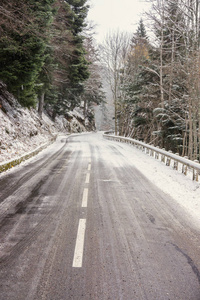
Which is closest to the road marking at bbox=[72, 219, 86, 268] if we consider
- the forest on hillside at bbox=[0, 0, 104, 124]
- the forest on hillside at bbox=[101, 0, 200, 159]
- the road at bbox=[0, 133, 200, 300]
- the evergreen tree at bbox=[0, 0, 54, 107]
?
the road at bbox=[0, 133, 200, 300]

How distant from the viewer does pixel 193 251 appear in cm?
355

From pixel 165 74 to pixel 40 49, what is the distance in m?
12.7

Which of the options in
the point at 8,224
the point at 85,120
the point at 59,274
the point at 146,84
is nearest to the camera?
the point at 59,274

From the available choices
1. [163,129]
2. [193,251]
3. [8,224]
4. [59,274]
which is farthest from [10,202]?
[163,129]

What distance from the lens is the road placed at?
266 centimetres

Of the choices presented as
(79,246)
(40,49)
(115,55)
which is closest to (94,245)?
(79,246)

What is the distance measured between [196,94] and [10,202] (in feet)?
42.2

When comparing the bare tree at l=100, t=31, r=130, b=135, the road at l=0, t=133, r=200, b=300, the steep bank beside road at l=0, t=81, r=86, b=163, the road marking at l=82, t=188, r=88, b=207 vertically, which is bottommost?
the road at l=0, t=133, r=200, b=300

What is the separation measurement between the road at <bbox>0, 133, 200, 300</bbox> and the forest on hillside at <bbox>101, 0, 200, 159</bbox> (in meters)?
10.6

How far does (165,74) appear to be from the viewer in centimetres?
2025

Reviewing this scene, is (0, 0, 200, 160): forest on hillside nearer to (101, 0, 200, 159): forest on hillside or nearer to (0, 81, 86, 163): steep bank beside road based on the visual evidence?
(101, 0, 200, 159): forest on hillside

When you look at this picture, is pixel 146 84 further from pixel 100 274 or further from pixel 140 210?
pixel 100 274

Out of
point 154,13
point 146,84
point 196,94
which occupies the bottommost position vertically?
point 196,94

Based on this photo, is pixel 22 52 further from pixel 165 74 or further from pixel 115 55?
pixel 115 55
